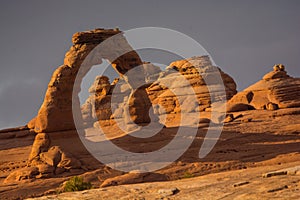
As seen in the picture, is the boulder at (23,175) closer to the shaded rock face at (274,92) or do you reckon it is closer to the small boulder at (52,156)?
the small boulder at (52,156)

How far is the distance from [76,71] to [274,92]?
16035mm

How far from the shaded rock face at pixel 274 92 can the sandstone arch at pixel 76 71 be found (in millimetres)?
11570

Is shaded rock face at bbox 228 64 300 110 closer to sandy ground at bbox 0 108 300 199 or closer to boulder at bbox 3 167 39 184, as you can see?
sandy ground at bbox 0 108 300 199

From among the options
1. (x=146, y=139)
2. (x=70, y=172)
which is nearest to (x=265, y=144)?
(x=146, y=139)

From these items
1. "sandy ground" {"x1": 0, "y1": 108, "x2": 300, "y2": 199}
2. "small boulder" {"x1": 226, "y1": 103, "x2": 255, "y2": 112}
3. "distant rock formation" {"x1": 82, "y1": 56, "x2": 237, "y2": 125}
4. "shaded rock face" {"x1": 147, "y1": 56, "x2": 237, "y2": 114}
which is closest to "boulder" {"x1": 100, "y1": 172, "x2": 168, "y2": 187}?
"sandy ground" {"x1": 0, "y1": 108, "x2": 300, "y2": 199}

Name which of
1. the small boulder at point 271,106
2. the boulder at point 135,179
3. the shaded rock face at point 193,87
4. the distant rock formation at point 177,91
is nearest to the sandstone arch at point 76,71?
the boulder at point 135,179

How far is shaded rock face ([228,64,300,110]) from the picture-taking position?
3105 centimetres

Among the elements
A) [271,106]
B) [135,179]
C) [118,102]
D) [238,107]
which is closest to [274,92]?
[271,106]

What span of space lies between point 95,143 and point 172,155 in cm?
381

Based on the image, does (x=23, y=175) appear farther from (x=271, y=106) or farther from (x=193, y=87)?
(x=193, y=87)

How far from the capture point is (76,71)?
72.3ft

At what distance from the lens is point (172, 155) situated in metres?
19.8

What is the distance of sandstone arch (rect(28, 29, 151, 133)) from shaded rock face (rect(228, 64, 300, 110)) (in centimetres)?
1157

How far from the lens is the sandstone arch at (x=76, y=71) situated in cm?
2125
